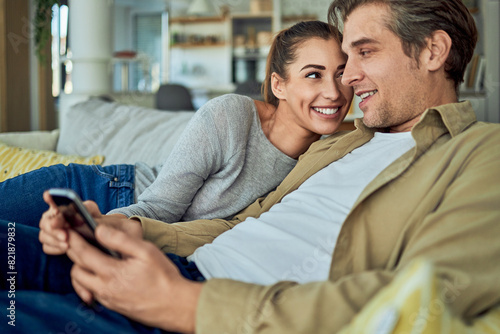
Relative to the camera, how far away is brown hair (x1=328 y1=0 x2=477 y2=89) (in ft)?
3.94

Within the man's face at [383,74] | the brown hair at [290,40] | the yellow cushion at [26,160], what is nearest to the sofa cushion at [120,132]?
the yellow cushion at [26,160]

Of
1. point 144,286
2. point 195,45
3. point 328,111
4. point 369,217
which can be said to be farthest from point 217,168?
point 195,45

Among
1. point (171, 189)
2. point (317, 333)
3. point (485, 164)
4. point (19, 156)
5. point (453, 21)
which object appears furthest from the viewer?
point (19, 156)

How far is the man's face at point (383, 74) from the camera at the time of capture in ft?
3.96

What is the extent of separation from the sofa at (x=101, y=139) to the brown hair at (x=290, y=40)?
59cm

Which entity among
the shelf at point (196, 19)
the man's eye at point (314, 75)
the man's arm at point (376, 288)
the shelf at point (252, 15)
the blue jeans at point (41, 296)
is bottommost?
the blue jeans at point (41, 296)

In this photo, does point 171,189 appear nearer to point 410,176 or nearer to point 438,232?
point 410,176

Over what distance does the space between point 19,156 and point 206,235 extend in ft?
4.10

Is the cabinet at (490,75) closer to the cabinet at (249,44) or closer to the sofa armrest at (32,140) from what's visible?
the sofa armrest at (32,140)

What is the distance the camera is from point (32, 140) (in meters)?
2.49

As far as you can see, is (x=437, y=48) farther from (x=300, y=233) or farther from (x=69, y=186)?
(x=69, y=186)

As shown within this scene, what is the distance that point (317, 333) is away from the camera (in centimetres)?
68

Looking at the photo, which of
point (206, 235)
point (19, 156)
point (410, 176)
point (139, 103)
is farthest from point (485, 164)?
point (139, 103)

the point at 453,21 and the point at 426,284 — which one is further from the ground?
the point at 453,21
